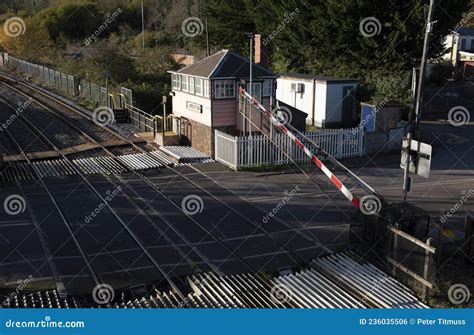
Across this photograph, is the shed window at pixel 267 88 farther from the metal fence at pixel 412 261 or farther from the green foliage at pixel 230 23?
the green foliage at pixel 230 23

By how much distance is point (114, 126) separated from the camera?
25828 mm

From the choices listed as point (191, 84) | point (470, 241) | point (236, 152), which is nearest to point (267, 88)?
point (191, 84)

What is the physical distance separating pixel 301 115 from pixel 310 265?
38.8 ft

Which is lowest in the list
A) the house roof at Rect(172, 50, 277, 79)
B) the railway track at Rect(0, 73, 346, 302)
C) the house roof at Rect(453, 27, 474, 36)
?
the railway track at Rect(0, 73, 346, 302)

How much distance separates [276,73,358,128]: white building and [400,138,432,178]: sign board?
598 inches

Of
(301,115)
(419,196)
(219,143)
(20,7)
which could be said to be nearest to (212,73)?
(219,143)

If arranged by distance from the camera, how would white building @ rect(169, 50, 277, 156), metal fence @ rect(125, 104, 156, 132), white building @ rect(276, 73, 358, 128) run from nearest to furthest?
white building @ rect(169, 50, 277, 156), metal fence @ rect(125, 104, 156, 132), white building @ rect(276, 73, 358, 128)

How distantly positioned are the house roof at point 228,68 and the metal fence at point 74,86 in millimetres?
8828

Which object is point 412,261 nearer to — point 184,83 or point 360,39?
point 184,83

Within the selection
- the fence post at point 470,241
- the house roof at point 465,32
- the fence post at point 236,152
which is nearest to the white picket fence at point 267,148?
the fence post at point 236,152

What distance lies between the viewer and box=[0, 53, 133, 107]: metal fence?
29.9 m

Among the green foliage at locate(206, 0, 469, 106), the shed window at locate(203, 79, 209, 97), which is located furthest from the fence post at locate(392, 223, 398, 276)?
the green foliage at locate(206, 0, 469, 106)

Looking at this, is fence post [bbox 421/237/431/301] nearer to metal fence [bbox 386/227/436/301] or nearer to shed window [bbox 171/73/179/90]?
metal fence [bbox 386/227/436/301]

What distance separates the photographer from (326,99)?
2550 cm
